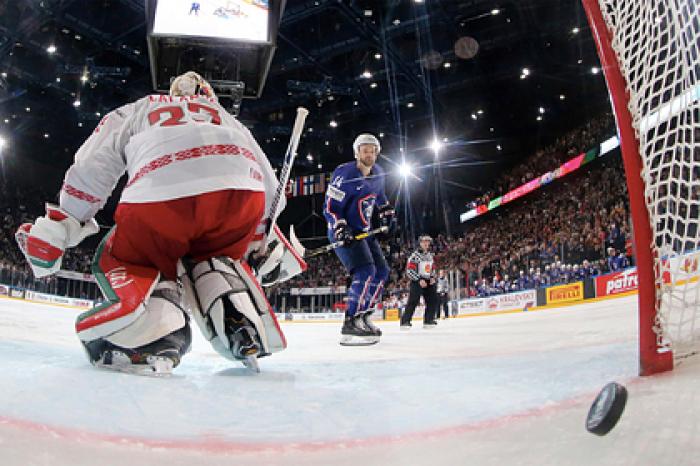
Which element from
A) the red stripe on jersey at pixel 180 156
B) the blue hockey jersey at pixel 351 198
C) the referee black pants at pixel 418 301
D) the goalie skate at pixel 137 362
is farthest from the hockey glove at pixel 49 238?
the referee black pants at pixel 418 301

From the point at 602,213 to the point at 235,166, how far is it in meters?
10.2

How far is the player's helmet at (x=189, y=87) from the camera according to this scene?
1830 millimetres

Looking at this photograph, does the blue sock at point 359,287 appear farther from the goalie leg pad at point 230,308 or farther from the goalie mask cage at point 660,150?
the goalie mask cage at point 660,150

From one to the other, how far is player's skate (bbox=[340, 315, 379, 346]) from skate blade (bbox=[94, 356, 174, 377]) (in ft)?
4.90

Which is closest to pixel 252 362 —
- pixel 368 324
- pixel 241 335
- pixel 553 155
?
pixel 241 335

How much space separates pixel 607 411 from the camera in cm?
60

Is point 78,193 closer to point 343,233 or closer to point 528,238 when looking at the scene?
point 343,233

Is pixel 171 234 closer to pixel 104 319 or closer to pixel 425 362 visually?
pixel 104 319

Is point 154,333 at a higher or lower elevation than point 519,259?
lower

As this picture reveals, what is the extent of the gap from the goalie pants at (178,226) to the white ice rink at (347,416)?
1.16ft

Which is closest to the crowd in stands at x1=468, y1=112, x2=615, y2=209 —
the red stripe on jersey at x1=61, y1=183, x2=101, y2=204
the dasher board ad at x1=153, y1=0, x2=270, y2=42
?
the dasher board ad at x1=153, y1=0, x2=270, y2=42

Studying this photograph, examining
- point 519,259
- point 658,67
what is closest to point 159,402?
point 658,67

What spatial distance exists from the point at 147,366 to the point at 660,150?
4.55 ft

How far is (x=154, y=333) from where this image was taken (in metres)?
1.42
